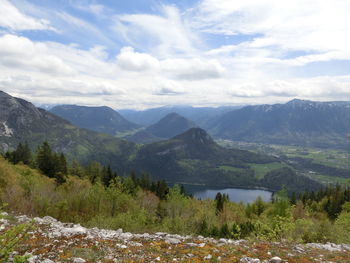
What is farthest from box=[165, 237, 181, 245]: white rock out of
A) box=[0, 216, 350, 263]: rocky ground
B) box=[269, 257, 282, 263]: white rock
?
box=[269, 257, 282, 263]: white rock

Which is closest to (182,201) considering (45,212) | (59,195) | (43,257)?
(59,195)

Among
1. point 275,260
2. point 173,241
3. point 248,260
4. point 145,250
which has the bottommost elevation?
point 173,241

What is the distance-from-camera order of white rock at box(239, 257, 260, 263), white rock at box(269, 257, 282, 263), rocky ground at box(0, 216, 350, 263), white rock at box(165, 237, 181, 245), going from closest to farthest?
rocky ground at box(0, 216, 350, 263)
white rock at box(239, 257, 260, 263)
white rock at box(269, 257, 282, 263)
white rock at box(165, 237, 181, 245)

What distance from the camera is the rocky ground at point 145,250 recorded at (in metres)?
14.3

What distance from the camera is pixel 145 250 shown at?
16109 millimetres

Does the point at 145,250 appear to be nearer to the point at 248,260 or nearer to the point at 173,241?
the point at 173,241

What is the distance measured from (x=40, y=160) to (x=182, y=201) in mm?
67027

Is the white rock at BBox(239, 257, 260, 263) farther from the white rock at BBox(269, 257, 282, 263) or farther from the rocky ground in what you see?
the white rock at BBox(269, 257, 282, 263)

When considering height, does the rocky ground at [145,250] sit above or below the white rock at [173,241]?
above

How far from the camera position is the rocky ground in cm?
1427

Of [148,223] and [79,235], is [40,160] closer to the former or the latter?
[148,223]

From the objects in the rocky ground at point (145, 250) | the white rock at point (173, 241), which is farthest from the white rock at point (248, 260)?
the white rock at point (173, 241)

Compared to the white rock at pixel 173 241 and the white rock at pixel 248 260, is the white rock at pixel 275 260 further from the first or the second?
the white rock at pixel 173 241

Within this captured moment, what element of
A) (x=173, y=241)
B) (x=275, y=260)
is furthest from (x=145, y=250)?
(x=275, y=260)
